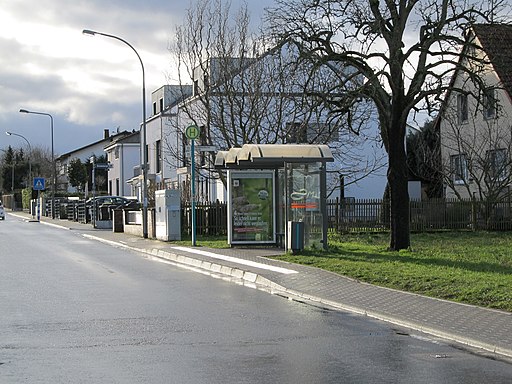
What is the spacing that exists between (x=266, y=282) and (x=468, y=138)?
2733 centimetres

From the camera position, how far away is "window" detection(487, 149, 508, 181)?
112ft

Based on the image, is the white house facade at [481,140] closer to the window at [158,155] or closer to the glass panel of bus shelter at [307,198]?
the glass panel of bus shelter at [307,198]

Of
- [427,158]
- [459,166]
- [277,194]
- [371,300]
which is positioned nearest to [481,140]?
[459,166]

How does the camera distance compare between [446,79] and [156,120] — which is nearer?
[446,79]

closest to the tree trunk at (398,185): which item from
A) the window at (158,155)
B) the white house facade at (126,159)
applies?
the window at (158,155)

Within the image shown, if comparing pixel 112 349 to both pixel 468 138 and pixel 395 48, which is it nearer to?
pixel 395 48

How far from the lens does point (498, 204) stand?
3391cm

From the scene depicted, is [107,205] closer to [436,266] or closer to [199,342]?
[436,266]

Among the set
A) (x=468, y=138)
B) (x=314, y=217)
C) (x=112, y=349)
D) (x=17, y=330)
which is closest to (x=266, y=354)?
(x=112, y=349)

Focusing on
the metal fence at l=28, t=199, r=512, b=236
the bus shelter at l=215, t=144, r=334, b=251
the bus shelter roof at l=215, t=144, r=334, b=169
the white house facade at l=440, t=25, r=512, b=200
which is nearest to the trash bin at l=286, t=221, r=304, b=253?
the bus shelter at l=215, t=144, r=334, b=251

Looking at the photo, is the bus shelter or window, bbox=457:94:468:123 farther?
window, bbox=457:94:468:123

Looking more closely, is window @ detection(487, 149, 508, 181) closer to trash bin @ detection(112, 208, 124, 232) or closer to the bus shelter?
the bus shelter

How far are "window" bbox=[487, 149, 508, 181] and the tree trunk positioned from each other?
13.7m

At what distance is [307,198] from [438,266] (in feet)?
17.7
